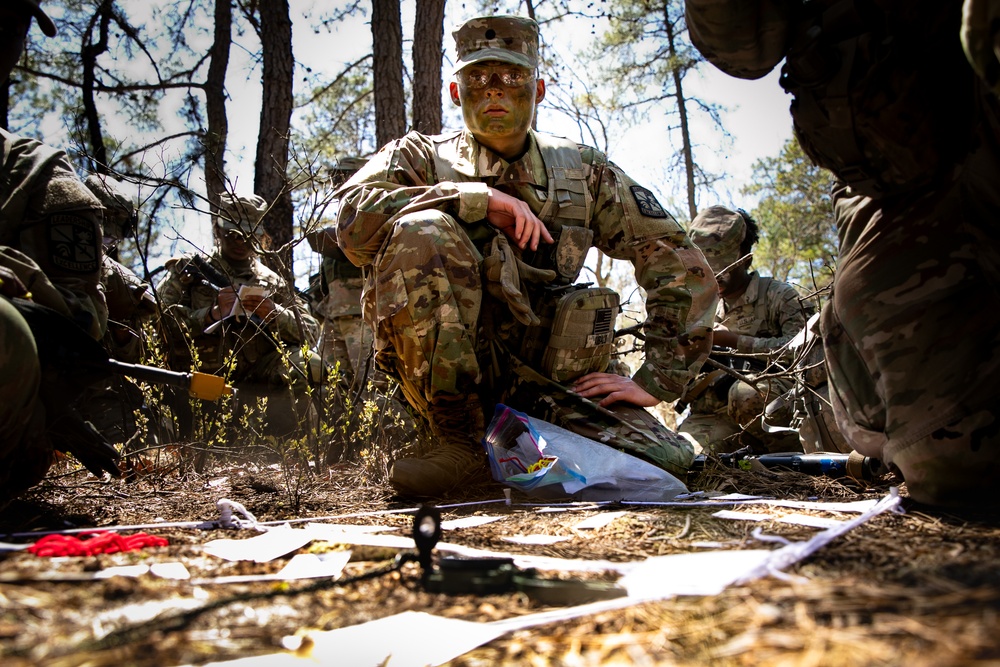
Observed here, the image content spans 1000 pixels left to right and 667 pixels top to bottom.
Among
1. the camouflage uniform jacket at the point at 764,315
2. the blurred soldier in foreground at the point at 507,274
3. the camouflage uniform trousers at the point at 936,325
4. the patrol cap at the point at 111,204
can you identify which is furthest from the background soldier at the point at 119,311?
the camouflage uniform jacket at the point at 764,315

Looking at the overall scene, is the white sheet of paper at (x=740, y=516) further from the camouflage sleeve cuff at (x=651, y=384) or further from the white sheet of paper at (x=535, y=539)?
the camouflage sleeve cuff at (x=651, y=384)

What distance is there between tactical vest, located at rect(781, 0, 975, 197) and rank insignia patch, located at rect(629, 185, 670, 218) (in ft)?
4.17

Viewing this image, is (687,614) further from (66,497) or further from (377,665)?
(66,497)

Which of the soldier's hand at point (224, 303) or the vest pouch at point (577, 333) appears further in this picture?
the soldier's hand at point (224, 303)

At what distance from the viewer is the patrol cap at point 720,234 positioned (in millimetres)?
6203

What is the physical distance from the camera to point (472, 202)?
120 inches

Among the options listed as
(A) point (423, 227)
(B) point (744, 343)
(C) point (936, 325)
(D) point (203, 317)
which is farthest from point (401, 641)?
(D) point (203, 317)

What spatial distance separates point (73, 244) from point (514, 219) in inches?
64.9

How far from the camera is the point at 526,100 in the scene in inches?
134

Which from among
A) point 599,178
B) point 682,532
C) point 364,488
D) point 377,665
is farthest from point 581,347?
point 377,665

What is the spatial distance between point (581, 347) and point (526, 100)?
1168 millimetres

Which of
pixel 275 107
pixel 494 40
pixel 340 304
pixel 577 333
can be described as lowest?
pixel 577 333

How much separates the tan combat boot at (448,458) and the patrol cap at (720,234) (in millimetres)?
3723

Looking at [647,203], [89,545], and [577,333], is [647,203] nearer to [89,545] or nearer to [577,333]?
[577,333]
